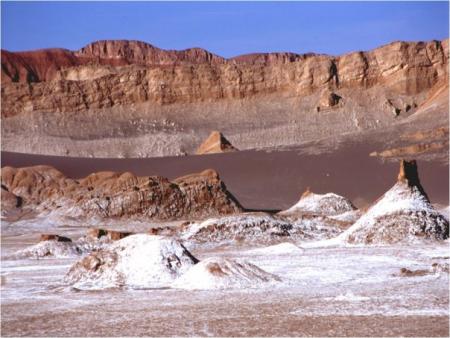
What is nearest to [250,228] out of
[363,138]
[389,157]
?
[389,157]

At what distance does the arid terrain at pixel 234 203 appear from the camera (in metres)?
15.4

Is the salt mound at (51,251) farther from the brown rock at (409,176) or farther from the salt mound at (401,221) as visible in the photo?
the brown rock at (409,176)

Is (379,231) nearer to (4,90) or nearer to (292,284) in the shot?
(292,284)

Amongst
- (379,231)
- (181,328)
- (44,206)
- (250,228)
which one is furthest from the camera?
(44,206)

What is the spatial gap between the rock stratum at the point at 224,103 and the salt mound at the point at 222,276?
8204 centimetres

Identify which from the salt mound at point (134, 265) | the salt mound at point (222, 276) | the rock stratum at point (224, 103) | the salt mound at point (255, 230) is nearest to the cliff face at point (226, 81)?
the rock stratum at point (224, 103)

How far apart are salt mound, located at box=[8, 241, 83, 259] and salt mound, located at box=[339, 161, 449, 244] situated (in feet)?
27.8

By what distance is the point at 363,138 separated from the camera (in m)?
79.8

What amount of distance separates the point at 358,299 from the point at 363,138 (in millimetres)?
64878

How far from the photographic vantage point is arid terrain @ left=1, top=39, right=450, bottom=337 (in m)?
15.4

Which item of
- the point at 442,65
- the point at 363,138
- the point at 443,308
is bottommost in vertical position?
the point at 443,308

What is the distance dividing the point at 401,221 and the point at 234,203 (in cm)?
2317

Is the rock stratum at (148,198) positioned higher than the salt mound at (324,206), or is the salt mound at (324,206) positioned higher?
the rock stratum at (148,198)

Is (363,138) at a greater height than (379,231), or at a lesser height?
greater
